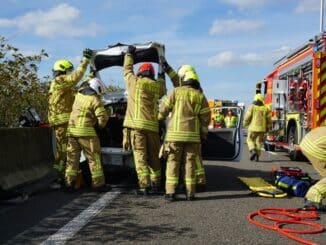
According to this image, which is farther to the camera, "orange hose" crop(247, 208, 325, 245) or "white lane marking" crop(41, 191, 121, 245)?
"orange hose" crop(247, 208, 325, 245)

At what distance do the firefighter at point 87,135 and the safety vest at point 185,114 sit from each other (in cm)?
101

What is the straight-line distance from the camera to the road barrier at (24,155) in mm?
7301

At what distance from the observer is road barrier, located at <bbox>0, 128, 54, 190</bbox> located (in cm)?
730

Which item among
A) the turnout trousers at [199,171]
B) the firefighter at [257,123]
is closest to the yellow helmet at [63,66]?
the turnout trousers at [199,171]

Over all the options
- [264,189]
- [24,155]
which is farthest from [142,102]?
[264,189]

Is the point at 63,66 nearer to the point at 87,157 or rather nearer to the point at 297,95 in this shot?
the point at 87,157

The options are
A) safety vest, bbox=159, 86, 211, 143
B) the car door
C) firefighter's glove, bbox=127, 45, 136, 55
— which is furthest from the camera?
the car door

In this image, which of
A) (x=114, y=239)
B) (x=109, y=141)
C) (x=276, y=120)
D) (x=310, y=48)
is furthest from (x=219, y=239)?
(x=276, y=120)

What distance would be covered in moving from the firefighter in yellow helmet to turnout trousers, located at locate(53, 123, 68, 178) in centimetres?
192

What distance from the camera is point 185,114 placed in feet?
24.6

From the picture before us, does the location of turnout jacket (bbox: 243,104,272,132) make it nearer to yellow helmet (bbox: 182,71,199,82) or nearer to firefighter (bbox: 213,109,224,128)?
firefighter (bbox: 213,109,224,128)

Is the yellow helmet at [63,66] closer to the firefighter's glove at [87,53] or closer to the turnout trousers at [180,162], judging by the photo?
the firefighter's glove at [87,53]

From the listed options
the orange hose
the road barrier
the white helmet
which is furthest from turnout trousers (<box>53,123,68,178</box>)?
the orange hose

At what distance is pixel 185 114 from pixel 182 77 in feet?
2.19
